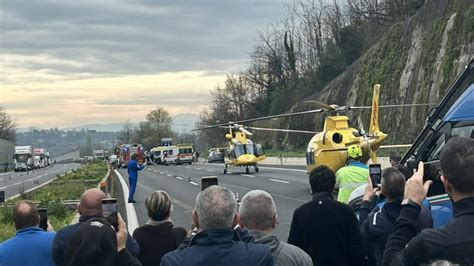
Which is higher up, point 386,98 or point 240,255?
point 386,98

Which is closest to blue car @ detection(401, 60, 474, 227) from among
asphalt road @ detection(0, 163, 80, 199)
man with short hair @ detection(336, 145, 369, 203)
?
man with short hair @ detection(336, 145, 369, 203)

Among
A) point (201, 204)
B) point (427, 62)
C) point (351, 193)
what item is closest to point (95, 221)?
point (201, 204)

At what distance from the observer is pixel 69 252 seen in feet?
14.8

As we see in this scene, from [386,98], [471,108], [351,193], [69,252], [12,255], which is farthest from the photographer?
[386,98]

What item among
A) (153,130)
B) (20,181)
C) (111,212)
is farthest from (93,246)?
(153,130)

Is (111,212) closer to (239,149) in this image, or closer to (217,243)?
(217,243)

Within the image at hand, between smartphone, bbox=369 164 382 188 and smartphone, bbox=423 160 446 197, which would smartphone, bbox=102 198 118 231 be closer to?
smartphone, bbox=369 164 382 188

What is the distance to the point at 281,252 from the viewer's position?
4672mm

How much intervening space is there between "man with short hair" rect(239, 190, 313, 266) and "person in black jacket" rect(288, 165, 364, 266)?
3.69 ft

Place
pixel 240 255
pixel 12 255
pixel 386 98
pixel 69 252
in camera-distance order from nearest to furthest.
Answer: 1. pixel 240 255
2. pixel 69 252
3. pixel 12 255
4. pixel 386 98

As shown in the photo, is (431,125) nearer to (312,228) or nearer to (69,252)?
(312,228)

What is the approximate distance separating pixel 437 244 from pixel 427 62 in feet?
142

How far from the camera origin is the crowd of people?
359 centimetres

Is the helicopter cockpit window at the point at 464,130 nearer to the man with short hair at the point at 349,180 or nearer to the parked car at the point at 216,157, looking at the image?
the man with short hair at the point at 349,180
